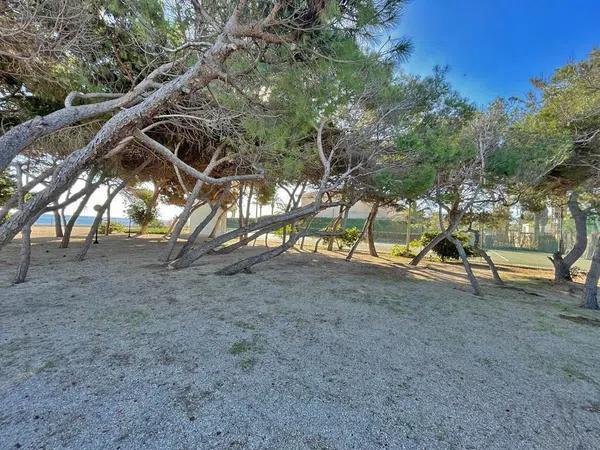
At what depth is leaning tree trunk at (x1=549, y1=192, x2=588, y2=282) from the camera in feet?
22.3

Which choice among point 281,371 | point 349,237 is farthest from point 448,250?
point 281,371

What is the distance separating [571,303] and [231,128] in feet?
20.4

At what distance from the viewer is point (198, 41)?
302 cm

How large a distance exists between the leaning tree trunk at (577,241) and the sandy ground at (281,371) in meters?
3.89

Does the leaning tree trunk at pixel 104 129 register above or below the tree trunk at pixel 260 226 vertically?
above

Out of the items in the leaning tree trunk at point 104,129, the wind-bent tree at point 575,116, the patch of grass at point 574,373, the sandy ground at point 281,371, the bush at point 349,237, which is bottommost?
the patch of grass at point 574,373

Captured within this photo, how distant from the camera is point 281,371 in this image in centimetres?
216

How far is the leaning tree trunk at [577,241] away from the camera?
6810 mm

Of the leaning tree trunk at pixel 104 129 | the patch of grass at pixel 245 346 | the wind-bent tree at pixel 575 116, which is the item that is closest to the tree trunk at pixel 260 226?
the leaning tree trunk at pixel 104 129

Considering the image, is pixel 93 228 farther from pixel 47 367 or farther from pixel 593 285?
pixel 593 285

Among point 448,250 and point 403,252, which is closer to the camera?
point 448,250

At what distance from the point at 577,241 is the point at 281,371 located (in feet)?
27.8

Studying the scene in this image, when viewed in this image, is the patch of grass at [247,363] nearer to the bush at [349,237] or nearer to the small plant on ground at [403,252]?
the small plant on ground at [403,252]

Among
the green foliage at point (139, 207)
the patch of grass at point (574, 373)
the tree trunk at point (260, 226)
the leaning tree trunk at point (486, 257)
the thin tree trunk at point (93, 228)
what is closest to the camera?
the patch of grass at point (574, 373)
